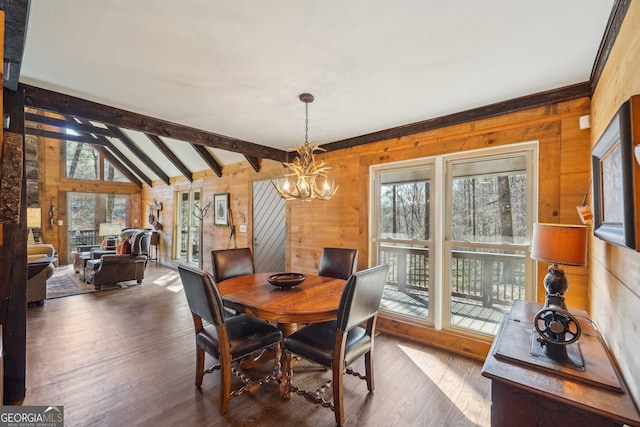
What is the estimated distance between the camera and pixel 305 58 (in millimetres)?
1928

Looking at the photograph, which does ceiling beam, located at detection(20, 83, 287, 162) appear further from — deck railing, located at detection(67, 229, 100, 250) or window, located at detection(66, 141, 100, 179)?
deck railing, located at detection(67, 229, 100, 250)

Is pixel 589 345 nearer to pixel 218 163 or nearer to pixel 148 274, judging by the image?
pixel 218 163

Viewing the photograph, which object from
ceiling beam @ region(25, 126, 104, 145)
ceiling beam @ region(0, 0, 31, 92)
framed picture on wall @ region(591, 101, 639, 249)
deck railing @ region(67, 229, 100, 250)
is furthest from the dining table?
deck railing @ region(67, 229, 100, 250)

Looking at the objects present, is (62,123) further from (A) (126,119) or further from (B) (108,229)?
(A) (126,119)

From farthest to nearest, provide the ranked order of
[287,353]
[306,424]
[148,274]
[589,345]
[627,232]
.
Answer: [148,274] → [287,353] → [306,424] → [589,345] → [627,232]

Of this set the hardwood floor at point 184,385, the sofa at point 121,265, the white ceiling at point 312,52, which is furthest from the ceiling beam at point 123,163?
the white ceiling at point 312,52

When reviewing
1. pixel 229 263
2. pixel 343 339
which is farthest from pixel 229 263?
pixel 343 339

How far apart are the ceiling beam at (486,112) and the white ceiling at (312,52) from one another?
8cm

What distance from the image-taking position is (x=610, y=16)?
1.49 m

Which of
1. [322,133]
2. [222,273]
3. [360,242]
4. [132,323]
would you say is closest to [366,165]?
[322,133]

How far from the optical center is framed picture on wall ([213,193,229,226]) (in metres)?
6.06

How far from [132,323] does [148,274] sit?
3451 mm

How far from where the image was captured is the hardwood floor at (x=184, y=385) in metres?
1.99

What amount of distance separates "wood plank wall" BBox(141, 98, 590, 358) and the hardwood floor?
652 mm
